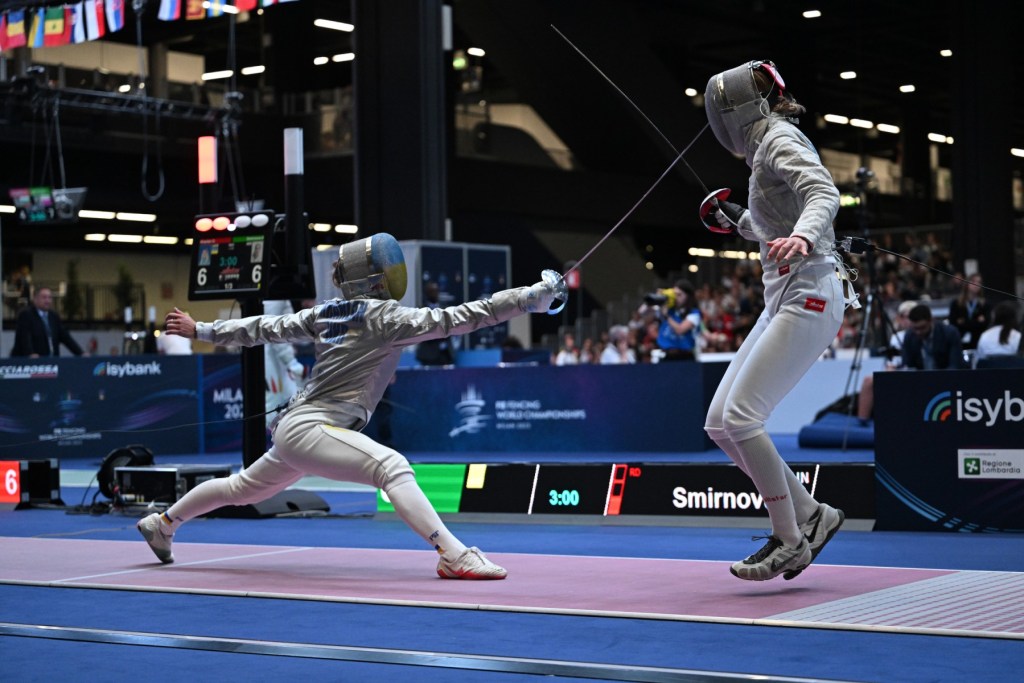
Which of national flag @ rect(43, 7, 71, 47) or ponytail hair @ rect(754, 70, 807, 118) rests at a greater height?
national flag @ rect(43, 7, 71, 47)

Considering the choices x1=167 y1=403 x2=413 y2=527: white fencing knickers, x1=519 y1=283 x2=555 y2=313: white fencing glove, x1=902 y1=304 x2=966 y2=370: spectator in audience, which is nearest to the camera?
x1=519 y1=283 x2=555 y2=313: white fencing glove

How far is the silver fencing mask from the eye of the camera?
4.91 m

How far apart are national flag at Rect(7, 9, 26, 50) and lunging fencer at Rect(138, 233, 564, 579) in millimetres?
14464

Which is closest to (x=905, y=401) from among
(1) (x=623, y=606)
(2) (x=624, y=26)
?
(1) (x=623, y=606)

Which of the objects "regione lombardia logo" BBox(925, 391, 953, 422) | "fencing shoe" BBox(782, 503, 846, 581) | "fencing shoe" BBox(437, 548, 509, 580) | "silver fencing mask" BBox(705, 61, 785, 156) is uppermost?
"silver fencing mask" BBox(705, 61, 785, 156)

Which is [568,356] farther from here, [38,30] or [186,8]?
[38,30]

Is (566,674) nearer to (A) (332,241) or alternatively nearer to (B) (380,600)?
(B) (380,600)

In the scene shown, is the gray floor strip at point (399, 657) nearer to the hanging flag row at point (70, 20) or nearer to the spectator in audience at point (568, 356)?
the spectator in audience at point (568, 356)

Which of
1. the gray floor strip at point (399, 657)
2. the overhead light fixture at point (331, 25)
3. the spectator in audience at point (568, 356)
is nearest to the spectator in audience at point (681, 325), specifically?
the spectator in audience at point (568, 356)

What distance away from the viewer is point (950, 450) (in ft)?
21.8

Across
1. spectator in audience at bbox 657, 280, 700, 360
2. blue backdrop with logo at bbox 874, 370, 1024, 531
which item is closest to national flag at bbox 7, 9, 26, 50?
spectator in audience at bbox 657, 280, 700, 360

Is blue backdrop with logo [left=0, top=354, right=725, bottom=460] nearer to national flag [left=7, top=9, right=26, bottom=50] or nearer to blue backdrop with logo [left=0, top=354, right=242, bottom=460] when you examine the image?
blue backdrop with logo [left=0, top=354, right=242, bottom=460]

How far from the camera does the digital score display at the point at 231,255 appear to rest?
24.7 ft

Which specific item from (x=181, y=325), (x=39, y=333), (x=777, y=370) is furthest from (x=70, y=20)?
(x=777, y=370)
